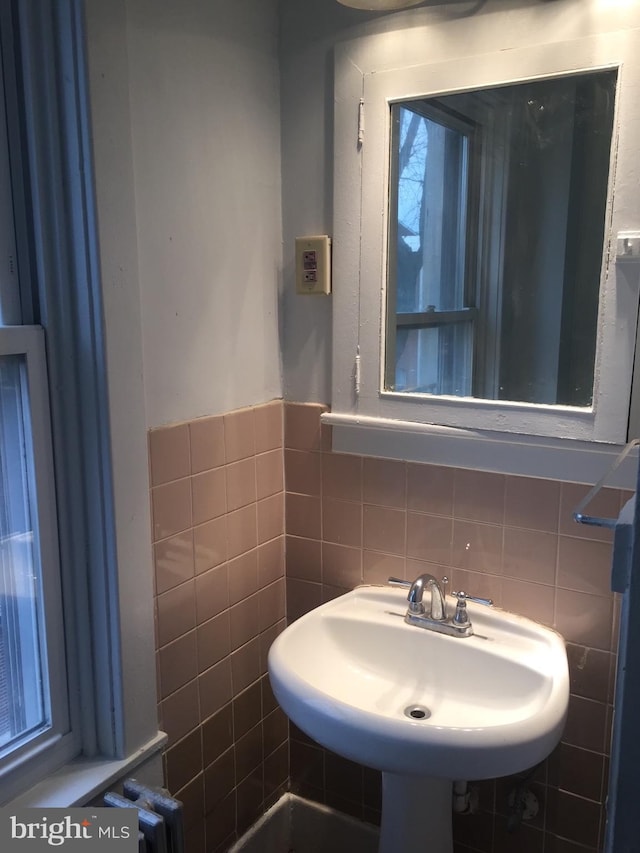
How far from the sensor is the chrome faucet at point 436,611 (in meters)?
1.49

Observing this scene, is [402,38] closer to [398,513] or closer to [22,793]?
[398,513]

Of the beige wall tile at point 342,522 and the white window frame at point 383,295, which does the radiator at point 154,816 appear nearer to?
the beige wall tile at point 342,522

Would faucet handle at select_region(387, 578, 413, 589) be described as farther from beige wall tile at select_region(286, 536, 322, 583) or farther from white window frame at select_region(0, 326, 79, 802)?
white window frame at select_region(0, 326, 79, 802)

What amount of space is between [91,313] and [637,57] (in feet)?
3.54

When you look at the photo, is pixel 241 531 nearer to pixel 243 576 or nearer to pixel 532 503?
pixel 243 576

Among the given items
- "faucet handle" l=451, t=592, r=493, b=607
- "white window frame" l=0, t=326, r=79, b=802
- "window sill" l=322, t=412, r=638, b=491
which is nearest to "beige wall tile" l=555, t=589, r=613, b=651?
"faucet handle" l=451, t=592, r=493, b=607

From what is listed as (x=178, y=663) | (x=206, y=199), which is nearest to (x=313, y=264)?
(x=206, y=199)

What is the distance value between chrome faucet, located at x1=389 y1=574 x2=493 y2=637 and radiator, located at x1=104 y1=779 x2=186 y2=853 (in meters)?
0.60

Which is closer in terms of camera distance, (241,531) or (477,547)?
(477,547)

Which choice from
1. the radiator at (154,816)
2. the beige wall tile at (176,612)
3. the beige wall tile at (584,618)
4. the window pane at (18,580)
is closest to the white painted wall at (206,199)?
the window pane at (18,580)

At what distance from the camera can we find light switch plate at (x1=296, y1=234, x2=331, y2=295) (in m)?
1.62

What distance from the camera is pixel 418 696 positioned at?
148 centimetres

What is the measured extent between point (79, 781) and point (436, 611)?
0.78m

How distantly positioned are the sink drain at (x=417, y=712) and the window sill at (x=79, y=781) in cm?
52
